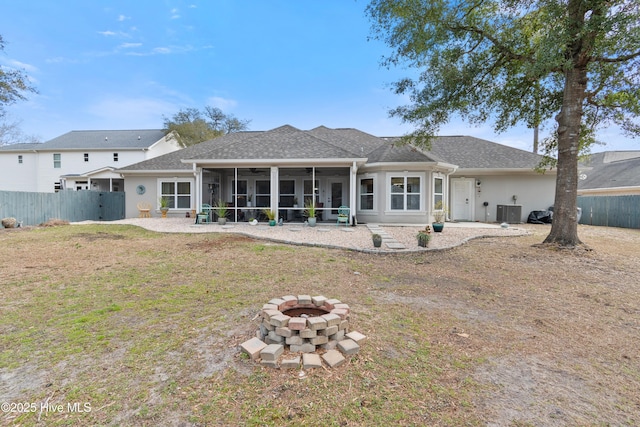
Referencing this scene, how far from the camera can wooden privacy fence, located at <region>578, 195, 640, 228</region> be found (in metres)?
13.9

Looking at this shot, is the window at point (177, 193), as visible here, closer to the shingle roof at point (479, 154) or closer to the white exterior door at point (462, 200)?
the shingle roof at point (479, 154)

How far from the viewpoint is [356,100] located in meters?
17.2

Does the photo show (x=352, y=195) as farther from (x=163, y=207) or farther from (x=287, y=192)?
(x=163, y=207)

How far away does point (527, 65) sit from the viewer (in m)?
7.16

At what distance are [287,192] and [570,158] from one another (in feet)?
38.8

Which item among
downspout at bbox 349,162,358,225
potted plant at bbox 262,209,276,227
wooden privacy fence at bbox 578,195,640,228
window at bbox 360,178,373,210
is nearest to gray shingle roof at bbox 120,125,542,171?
downspout at bbox 349,162,358,225

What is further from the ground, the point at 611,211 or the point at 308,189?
the point at 308,189

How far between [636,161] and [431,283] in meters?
26.9

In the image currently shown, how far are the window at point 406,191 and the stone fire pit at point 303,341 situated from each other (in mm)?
10954

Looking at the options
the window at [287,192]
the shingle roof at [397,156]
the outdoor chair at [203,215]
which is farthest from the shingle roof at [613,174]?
the outdoor chair at [203,215]

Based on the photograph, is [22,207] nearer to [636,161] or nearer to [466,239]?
[466,239]

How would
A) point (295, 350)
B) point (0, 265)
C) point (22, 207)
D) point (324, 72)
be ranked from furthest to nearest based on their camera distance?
point (324, 72)
point (22, 207)
point (0, 265)
point (295, 350)

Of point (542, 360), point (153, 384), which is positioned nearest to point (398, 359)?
point (542, 360)

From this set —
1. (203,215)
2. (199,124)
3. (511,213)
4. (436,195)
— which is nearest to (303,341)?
(203,215)
